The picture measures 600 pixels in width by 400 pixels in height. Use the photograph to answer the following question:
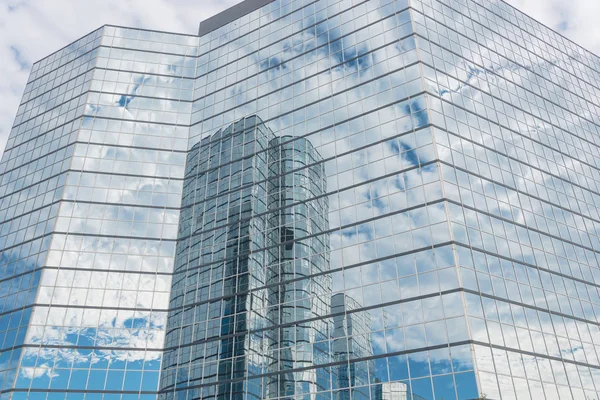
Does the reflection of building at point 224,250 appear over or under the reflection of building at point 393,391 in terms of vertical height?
over

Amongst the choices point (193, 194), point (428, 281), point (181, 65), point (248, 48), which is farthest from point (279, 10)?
point (428, 281)

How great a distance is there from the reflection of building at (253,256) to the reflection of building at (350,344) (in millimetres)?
1364

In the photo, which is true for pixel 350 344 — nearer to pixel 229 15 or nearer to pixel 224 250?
pixel 224 250

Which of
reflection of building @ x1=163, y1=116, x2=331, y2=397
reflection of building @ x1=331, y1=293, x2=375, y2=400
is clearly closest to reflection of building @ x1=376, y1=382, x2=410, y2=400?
reflection of building @ x1=331, y1=293, x2=375, y2=400

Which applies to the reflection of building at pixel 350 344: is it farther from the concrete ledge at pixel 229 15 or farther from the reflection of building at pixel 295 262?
the concrete ledge at pixel 229 15

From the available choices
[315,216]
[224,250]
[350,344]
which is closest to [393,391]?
[350,344]

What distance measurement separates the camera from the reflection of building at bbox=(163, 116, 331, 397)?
131 feet

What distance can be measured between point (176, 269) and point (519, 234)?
2854 cm

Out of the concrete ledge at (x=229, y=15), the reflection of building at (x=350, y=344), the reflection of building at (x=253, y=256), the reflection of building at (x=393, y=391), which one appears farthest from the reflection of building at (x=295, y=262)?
the concrete ledge at (x=229, y=15)

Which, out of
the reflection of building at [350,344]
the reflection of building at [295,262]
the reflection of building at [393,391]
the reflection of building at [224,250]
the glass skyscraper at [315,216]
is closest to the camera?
the reflection of building at [393,391]

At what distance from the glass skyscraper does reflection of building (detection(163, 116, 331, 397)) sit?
0.18 meters

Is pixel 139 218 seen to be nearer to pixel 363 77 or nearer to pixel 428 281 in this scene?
pixel 363 77

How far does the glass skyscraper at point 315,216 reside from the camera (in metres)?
36.2

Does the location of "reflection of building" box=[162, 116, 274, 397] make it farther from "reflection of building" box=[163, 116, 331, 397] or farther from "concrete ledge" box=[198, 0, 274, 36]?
"concrete ledge" box=[198, 0, 274, 36]
